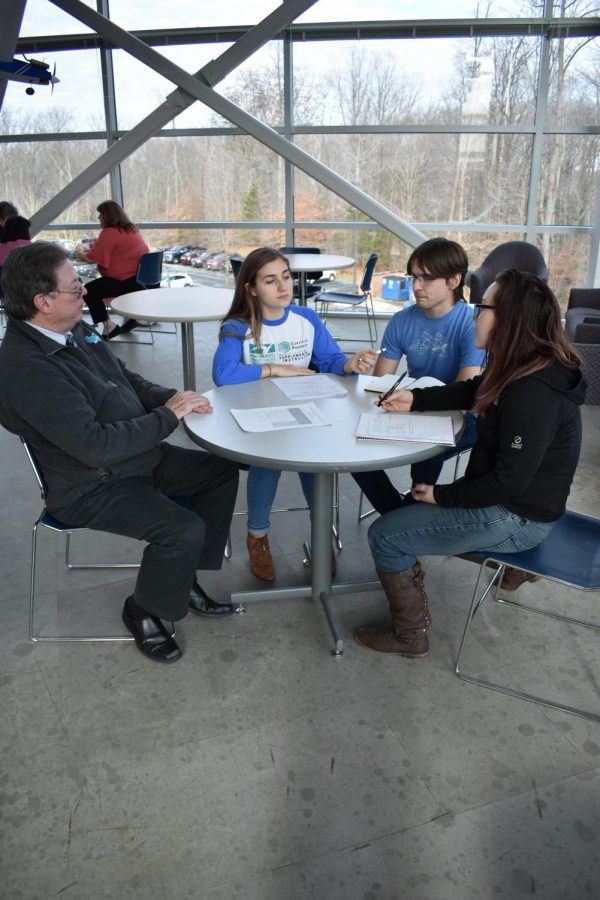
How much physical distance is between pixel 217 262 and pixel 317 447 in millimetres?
6658

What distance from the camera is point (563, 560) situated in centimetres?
197

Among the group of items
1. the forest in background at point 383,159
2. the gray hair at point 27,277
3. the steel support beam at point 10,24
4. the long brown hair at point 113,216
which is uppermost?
the steel support beam at point 10,24

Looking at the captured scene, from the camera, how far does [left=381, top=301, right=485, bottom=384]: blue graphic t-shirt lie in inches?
106

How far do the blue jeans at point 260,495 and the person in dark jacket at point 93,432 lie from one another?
9.6 inches

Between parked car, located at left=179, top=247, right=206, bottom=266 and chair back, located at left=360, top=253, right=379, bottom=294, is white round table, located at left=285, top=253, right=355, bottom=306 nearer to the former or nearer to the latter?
chair back, located at left=360, top=253, right=379, bottom=294

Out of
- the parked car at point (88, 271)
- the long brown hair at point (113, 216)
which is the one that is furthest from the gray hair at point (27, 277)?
the parked car at point (88, 271)

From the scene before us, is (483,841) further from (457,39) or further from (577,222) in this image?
(457,39)

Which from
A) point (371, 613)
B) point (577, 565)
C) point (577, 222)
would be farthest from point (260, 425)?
point (577, 222)

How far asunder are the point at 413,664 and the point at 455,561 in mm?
736

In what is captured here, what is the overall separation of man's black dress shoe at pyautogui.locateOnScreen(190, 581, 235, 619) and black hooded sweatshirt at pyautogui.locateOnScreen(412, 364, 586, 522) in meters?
0.94

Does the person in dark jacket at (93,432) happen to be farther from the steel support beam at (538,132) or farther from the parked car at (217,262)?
the steel support beam at (538,132)

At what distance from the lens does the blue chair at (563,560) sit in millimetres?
1896

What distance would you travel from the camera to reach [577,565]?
1944 millimetres

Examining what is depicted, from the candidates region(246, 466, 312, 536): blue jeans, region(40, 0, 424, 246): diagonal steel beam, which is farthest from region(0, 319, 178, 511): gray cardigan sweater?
region(40, 0, 424, 246): diagonal steel beam
